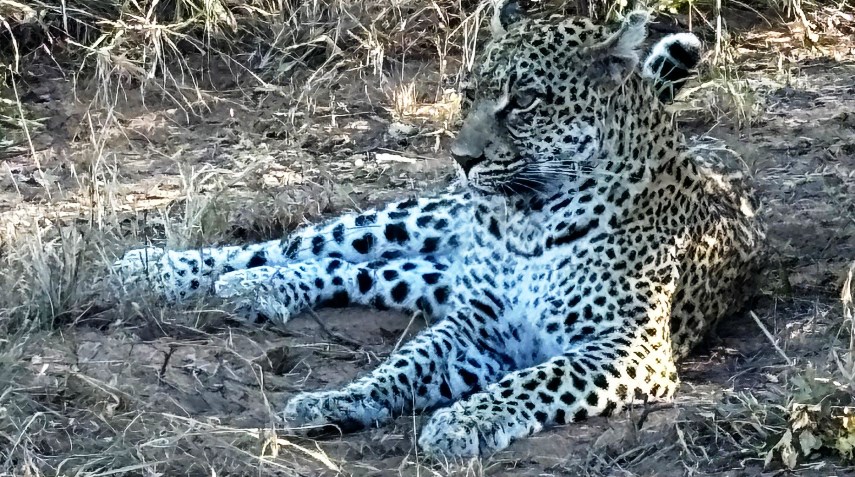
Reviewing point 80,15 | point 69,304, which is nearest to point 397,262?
point 69,304

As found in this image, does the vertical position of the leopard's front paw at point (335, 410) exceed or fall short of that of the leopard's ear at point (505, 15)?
it falls short

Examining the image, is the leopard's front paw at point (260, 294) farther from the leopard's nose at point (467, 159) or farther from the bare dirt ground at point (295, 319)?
the leopard's nose at point (467, 159)

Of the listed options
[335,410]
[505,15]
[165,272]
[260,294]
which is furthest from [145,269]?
[505,15]

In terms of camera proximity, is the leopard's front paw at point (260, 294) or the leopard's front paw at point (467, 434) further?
the leopard's front paw at point (260, 294)

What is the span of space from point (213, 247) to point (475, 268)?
1.54 m

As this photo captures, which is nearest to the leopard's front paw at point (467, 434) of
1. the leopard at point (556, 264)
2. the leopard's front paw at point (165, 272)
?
the leopard at point (556, 264)

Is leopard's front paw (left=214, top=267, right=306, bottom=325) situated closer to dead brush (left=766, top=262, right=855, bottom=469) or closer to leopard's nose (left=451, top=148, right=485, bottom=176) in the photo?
leopard's nose (left=451, top=148, right=485, bottom=176)

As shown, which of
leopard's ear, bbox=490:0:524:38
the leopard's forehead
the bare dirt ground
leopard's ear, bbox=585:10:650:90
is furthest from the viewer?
leopard's ear, bbox=490:0:524:38

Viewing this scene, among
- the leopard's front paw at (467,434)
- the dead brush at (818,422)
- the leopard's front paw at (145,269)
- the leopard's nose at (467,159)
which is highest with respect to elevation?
the leopard's nose at (467,159)

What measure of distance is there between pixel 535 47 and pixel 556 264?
0.87 metres

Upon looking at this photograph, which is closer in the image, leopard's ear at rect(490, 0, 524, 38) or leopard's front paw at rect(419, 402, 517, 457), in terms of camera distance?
leopard's front paw at rect(419, 402, 517, 457)

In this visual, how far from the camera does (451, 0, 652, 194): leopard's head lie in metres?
4.95

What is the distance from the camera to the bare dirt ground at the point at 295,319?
4219 mm

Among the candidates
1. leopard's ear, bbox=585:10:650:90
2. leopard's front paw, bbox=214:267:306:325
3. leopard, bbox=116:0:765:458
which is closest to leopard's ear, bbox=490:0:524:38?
leopard, bbox=116:0:765:458
